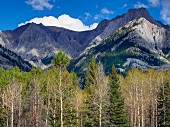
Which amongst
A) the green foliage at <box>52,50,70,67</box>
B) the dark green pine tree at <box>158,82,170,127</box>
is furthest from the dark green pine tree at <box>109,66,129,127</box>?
the green foliage at <box>52,50,70,67</box>

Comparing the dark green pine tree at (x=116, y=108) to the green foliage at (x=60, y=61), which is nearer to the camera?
the green foliage at (x=60, y=61)

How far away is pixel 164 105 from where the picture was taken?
70.7m

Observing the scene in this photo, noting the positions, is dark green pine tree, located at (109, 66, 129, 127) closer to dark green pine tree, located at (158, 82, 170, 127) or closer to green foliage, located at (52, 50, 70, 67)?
dark green pine tree, located at (158, 82, 170, 127)

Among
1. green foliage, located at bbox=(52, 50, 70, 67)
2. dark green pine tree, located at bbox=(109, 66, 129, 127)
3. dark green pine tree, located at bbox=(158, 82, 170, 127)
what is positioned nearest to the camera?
green foliage, located at bbox=(52, 50, 70, 67)

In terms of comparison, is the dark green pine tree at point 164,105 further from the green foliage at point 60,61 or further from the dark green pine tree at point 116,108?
the green foliage at point 60,61

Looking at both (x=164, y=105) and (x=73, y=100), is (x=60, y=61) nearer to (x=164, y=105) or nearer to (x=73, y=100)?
(x=73, y=100)

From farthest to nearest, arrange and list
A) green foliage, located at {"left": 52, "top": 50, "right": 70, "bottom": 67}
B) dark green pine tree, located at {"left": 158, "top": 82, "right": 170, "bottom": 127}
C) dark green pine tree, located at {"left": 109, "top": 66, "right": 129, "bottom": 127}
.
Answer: dark green pine tree, located at {"left": 158, "top": 82, "right": 170, "bottom": 127}, dark green pine tree, located at {"left": 109, "top": 66, "right": 129, "bottom": 127}, green foliage, located at {"left": 52, "top": 50, "right": 70, "bottom": 67}

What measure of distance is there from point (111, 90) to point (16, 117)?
24.0 m

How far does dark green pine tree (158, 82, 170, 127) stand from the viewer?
66956 millimetres

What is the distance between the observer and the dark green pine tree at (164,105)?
66956mm

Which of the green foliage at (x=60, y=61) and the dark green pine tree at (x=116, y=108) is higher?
the green foliage at (x=60, y=61)

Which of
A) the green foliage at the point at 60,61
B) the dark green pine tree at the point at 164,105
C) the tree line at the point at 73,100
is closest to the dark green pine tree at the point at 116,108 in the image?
the tree line at the point at 73,100

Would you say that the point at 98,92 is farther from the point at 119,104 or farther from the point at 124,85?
the point at 124,85

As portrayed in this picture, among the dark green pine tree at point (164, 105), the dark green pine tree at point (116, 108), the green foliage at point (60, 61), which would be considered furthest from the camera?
→ the dark green pine tree at point (164, 105)
